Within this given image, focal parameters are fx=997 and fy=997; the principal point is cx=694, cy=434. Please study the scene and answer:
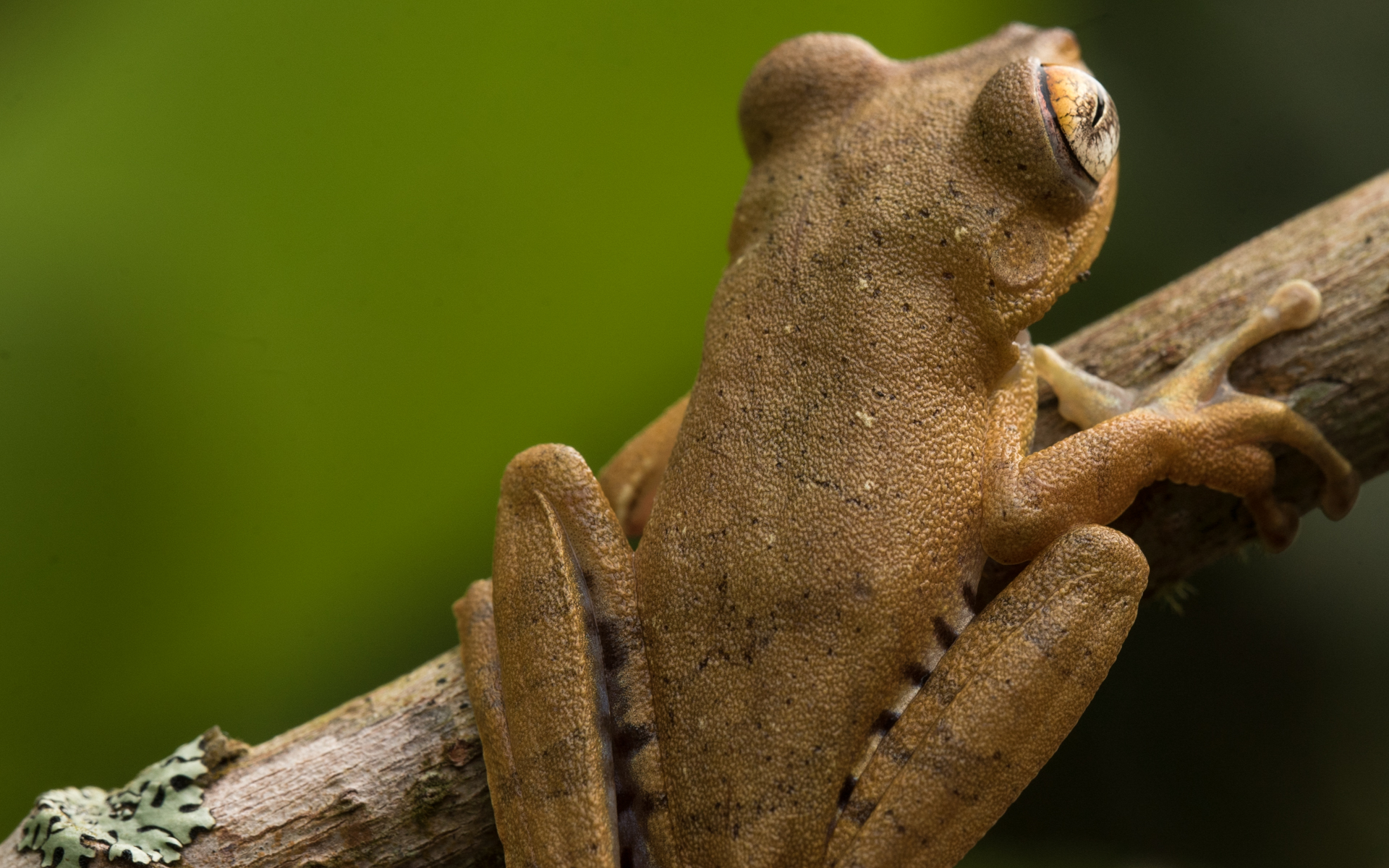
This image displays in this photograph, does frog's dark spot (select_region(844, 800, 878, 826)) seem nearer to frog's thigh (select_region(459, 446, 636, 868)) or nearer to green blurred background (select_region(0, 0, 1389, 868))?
frog's thigh (select_region(459, 446, 636, 868))

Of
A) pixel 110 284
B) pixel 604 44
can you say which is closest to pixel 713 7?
pixel 604 44

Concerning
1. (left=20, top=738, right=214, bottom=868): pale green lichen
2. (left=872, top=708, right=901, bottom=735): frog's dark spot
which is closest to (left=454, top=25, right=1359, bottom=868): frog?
(left=872, top=708, right=901, bottom=735): frog's dark spot

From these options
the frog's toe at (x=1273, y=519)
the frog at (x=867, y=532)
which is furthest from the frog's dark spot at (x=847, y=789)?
the frog's toe at (x=1273, y=519)

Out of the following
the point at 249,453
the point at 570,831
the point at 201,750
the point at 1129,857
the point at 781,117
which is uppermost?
the point at 249,453

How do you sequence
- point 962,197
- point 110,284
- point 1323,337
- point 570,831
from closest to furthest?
point 570,831 < point 962,197 < point 1323,337 < point 110,284

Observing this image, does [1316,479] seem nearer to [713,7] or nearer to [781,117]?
[781,117]

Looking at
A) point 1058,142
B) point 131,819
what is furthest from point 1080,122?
point 131,819
